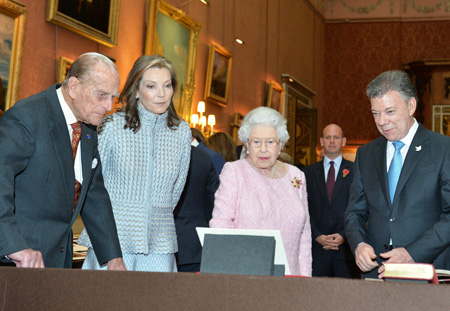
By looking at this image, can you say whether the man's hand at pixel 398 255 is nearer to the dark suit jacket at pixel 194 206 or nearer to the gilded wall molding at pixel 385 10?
the dark suit jacket at pixel 194 206

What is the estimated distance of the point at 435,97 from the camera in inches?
629

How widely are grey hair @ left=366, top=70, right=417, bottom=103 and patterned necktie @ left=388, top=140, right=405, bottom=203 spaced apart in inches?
10.8

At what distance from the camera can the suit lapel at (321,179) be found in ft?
21.4

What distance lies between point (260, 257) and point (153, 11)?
23.6 feet

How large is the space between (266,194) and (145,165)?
793 mm

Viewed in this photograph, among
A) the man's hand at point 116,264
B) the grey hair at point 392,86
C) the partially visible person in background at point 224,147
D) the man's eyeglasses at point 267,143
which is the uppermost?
the grey hair at point 392,86

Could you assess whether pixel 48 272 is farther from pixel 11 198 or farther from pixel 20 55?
pixel 20 55

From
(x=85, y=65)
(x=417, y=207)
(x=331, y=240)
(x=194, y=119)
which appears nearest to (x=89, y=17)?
(x=194, y=119)

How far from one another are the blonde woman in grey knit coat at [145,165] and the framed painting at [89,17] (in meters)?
3.81

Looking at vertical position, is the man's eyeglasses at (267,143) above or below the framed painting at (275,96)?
below

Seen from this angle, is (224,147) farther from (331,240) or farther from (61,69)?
(61,69)

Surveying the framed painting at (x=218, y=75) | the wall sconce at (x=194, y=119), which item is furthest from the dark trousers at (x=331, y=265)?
the framed painting at (x=218, y=75)

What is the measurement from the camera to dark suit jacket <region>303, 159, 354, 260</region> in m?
6.33

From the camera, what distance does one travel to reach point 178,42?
9469mm
